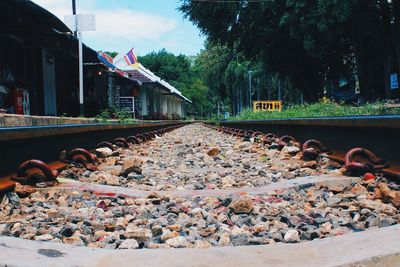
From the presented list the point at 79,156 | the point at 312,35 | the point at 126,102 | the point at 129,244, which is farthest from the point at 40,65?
the point at 126,102

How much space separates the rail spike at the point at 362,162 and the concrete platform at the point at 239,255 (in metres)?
1.83

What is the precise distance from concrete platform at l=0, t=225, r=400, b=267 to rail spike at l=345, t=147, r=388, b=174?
183 cm

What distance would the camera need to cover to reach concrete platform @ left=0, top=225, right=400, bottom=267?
1.50m

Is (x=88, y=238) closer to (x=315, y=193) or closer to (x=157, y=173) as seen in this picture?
(x=315, y=193)

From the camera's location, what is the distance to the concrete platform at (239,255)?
150cm

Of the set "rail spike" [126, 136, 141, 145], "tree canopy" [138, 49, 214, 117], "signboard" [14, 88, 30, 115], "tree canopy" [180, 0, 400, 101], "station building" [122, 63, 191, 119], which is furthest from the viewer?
"tree canopy" [138, 49, 214, 117]

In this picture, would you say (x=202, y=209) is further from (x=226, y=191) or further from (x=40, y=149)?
(x=40, y=149)

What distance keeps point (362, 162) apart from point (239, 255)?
2482 millimetres

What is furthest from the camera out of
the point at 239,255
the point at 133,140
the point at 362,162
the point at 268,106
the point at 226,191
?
the point at 268,106

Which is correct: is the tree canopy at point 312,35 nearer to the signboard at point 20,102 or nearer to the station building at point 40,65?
the station building at point 40,65

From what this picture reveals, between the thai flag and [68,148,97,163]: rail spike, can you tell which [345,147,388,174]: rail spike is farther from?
the thai flag

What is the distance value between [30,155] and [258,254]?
2.98 metres

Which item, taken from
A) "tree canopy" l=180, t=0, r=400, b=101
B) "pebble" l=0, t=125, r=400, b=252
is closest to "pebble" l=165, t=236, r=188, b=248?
"pebble" l=0, t=125, r=400, b=252

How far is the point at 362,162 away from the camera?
12.6 feet
